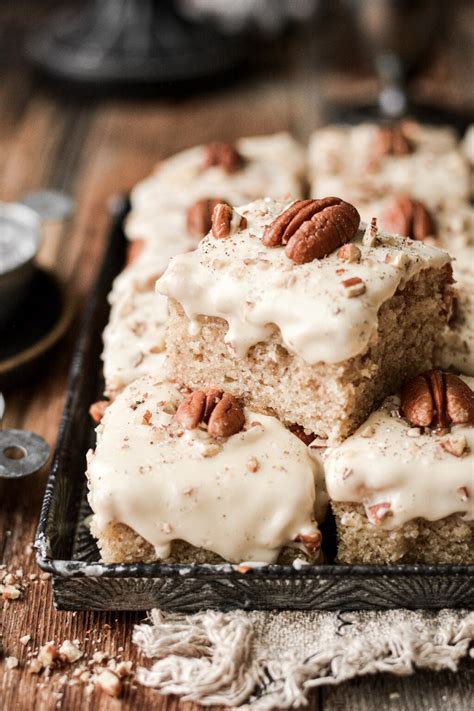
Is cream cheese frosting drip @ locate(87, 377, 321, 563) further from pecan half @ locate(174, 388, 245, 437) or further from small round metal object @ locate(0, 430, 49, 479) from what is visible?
small round metal object @ locate(0, 430, 49, 479)

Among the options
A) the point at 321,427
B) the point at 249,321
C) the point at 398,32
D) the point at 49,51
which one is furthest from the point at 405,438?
the point at 49,51

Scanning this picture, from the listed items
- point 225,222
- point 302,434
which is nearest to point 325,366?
point 302,434

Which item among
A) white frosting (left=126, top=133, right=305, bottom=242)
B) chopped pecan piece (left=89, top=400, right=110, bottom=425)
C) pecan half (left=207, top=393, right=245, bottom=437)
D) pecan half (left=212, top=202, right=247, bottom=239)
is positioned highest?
pecan half (left=212, top=202, right=247, bottom=239)

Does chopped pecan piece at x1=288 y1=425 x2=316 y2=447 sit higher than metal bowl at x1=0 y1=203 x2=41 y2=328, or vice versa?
metal bowl at x1=0 y1=203 x2=41 y2=328

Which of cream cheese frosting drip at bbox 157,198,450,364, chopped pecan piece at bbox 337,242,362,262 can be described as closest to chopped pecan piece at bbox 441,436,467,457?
cream cheese frosting drip at bbox 157,198,450,364

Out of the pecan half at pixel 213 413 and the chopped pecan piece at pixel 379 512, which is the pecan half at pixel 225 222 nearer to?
the pecan half at pixel 213 413

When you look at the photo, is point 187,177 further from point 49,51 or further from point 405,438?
point 49,51

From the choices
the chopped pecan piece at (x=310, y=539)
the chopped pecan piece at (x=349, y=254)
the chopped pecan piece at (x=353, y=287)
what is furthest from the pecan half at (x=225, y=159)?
the chopped pecan piece at (x=310, y=539)

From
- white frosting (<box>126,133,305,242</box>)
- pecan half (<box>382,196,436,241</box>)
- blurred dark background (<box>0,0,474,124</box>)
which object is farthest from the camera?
blurred dark background (<box>0,0,474,124</box>)

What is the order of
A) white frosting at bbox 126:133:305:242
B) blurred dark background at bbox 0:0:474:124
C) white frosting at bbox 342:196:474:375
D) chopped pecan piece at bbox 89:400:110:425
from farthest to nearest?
blurred dark background at bbox 0:0:474:124
white frosting at bbox 126:133:305:242
chopped pecan piece at bbox 89:400:110:425
white frosting at bbox 342:196:474:375
